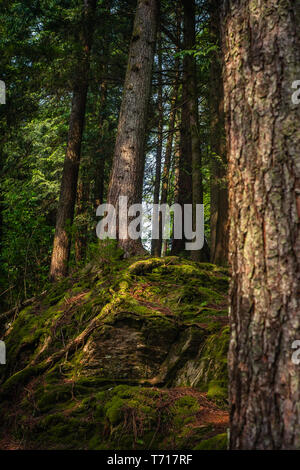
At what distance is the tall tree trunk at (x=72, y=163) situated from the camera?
9625 millimetres

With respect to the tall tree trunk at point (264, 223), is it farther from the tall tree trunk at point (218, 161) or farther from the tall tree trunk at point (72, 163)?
the tall tree trunk at point (72, 163)

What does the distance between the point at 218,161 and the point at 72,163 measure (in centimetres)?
435

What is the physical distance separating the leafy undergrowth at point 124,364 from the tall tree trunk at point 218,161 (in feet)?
7.02

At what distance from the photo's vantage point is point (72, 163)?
10.3 meters

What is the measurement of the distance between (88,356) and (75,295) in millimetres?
1591

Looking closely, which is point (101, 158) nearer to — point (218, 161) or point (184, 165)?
point (184, 165)

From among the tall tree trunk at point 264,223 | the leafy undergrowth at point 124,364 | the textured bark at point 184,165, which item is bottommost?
the leafy undergrowth at point 124,364

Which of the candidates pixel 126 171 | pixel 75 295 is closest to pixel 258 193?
pixel 75 295

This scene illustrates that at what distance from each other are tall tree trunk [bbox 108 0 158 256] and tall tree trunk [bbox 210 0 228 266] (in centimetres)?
156

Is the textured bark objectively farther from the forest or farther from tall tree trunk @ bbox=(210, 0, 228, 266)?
tall tree trunk @ bbox=(210, 0, 228, 266)

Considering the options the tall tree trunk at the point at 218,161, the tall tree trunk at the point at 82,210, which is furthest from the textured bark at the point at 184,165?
the tall tree trunk at the point at 82,210

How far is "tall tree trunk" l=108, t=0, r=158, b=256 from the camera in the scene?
675cm

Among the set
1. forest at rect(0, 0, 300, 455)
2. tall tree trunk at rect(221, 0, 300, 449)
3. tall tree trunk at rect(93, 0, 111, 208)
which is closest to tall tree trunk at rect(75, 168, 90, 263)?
tall tree trunk at rect(93, 0, 111, 208)

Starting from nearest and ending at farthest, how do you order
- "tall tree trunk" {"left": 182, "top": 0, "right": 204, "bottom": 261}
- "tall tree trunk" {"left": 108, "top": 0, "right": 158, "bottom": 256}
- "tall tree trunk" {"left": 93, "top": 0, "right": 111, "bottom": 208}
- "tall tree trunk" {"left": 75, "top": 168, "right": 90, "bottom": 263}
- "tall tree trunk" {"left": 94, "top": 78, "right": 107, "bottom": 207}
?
"tall tree trunk" {"left": 108, "top": 0, "right": 158, "bottom": 256}
"tall tree trunk" {"left": 182, "top": 0, "right": 204, "bottom": 261}
"tall tree trunk" {"left": 93, "top": 0, "right": 111, "bottom": 208}
"tall tree trunk" {"left": 94, "top": 78, "right": 107, "bottom": 207}
"tall tree trunk" {"left": 75, "top": 168, "right": 90, "bottom": 263}
